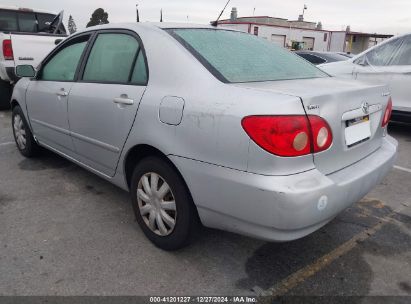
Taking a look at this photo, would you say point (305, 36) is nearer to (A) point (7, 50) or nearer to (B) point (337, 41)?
(B) point (337, 41)

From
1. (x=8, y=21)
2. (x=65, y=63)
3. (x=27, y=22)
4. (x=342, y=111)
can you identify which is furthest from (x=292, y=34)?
(x=342, y=111)

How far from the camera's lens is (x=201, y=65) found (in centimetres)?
227

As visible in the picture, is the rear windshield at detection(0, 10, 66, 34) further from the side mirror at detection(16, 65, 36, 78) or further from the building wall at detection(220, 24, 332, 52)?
the building wall at detection(220, 24, 332, 52)

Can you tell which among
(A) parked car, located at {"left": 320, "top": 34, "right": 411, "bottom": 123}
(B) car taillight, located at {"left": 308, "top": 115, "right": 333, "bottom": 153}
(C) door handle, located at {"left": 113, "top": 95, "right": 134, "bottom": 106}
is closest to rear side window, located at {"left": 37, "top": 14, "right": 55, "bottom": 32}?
(A) parked car, located at {"left": 320, "top": 34, "right": 411, "bottom": 123}

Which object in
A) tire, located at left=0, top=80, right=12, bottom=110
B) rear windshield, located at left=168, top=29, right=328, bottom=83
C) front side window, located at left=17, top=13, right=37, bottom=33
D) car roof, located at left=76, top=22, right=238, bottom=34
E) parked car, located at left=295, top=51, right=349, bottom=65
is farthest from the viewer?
parked car, located at left=295, top=51, right=349, bottom=65

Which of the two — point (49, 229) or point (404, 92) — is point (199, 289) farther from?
point (404, 92)

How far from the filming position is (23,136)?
14.7ft

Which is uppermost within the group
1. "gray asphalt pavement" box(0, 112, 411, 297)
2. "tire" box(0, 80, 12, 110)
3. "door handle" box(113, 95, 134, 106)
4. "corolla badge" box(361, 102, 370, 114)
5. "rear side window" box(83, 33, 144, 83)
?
"rear side window" box(83, 33, 144, 83)

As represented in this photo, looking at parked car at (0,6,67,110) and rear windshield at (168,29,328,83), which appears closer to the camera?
rear windshield at (168,29,328,83)

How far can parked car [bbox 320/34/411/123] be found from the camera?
5.52 metres

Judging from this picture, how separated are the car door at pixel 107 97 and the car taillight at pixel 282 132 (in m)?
0.96

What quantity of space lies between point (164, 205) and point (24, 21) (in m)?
7.55

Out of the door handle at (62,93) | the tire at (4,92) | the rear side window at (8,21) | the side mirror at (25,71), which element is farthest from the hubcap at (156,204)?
the rear side window at (8,21)

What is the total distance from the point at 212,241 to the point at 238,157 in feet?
3.40
